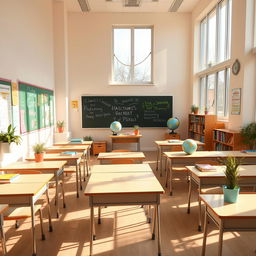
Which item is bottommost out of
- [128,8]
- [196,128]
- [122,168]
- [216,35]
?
[122,168]

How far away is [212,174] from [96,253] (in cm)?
158

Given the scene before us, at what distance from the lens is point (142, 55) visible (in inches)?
332

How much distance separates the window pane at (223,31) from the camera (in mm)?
6277

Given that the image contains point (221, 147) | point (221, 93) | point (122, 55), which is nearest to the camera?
point (221, 147)

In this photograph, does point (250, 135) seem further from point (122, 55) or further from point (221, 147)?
point (122, 55)

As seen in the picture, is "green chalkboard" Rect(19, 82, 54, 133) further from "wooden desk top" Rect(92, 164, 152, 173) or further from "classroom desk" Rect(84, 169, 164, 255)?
"classroom desk" Rect(84, 169, 164, 255)

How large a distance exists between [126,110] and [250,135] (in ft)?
14.4

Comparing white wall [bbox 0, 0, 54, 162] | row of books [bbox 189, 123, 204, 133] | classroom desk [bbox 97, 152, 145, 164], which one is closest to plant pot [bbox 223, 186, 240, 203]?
classroom desk [bbox 97, 152, 145, 164]

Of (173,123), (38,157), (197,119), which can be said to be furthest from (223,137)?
(38,157)

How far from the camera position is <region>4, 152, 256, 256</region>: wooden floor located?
2625mm

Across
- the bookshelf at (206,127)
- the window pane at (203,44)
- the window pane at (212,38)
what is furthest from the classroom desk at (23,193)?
the window pane at (203,44)

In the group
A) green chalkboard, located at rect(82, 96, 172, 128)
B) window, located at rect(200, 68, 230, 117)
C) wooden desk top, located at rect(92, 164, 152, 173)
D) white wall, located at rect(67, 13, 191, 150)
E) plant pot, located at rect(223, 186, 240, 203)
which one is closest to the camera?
plant pot, located at rect(223, 186, 240, 203)

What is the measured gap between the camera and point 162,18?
8211 mm

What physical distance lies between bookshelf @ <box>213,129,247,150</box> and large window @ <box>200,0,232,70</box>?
196cm
